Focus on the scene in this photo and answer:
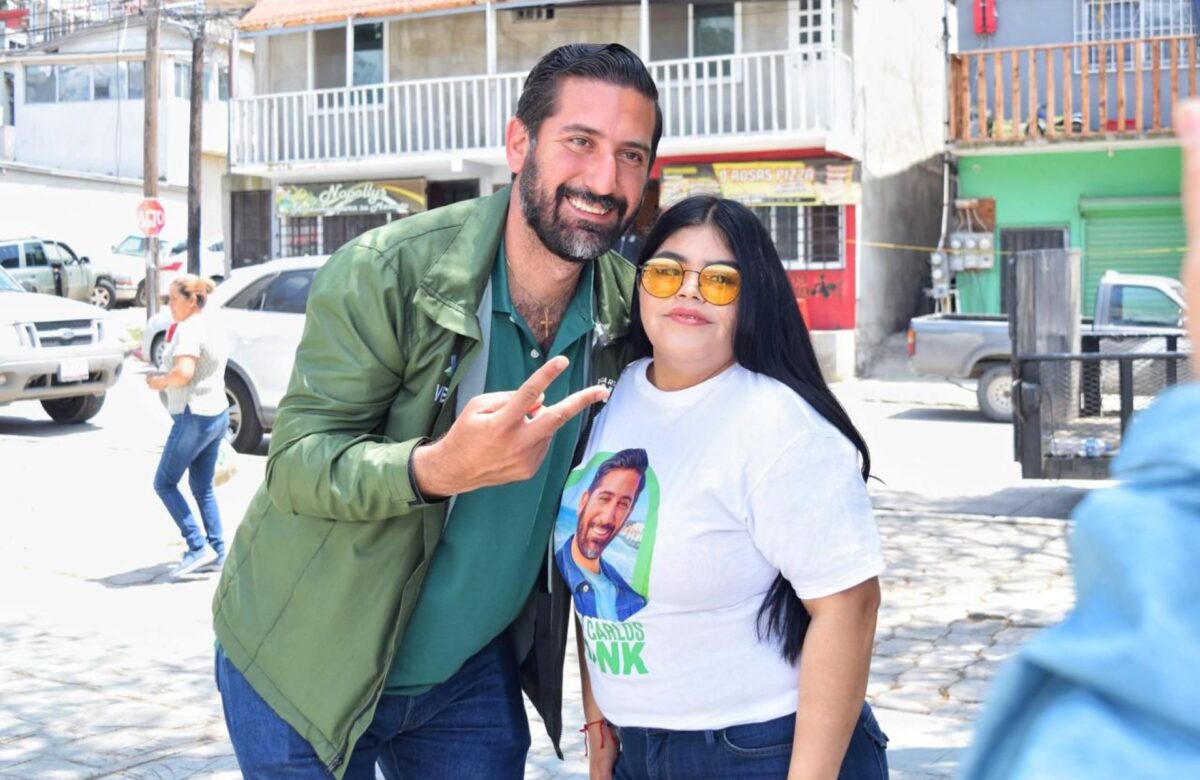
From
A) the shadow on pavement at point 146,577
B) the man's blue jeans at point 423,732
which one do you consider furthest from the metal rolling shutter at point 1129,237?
the man's blue jeans at point 423,732

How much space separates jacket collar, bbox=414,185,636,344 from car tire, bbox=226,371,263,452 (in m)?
9.33

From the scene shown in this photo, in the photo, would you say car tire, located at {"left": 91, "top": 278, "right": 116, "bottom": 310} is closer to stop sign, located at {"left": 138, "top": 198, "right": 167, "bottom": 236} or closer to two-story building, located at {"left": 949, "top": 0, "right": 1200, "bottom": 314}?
stop sign, located at {"left": 138, "top": 198, "right": 167, "bottom": 236}

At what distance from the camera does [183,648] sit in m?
6.11

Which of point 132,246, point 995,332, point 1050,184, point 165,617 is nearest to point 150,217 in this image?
point 132,246

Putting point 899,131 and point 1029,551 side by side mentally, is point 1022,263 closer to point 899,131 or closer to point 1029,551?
point 1029,551

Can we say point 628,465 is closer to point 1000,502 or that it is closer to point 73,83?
point 1000,502

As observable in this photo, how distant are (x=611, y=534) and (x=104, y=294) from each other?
2932 centimetres

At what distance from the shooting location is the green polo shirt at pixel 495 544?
2.39 m

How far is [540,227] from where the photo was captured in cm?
246

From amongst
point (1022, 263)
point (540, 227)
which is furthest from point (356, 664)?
point (1022, 263)

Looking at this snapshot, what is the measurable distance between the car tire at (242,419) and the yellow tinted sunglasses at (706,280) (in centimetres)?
963

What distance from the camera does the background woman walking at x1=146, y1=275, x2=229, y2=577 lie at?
7605 millimetres

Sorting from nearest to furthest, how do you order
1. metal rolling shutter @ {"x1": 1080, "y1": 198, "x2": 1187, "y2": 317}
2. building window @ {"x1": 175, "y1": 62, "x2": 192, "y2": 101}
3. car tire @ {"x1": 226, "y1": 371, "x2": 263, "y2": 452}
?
1. car tire @ {"x1": 226, "y1": 371, "x2": 263, "y2": 452}
2. metal rolling shutter @ {"x1": 1080, "y1": 198, "x2": 1187, "y2": 317}
3. building window @ {"x1": 175, "y1": 62, "x2": 192, "y2": 101}

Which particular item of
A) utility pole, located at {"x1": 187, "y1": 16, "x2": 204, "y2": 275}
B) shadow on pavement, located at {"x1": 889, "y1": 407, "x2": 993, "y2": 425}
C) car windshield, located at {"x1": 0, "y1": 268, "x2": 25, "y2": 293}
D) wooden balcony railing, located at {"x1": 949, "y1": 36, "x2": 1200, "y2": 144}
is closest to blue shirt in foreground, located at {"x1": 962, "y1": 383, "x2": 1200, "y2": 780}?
car windshield, located at {"x1": 0, "y1": 268, "x2": 25, "y2": 293}
